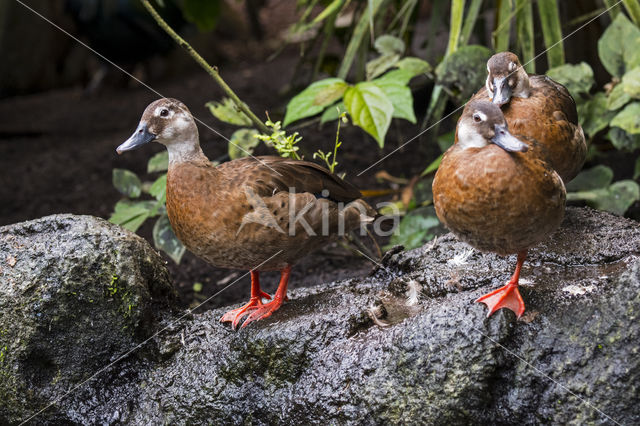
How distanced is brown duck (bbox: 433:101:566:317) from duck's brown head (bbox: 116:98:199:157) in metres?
1.02

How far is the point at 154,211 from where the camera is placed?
3.32 meters

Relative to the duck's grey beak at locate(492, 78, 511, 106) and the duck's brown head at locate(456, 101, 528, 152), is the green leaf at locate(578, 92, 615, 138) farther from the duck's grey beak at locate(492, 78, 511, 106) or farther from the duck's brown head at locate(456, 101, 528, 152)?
the duck's brown head at locate(456, 101, 528, 152)

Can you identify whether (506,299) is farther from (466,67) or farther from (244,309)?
(466,67)

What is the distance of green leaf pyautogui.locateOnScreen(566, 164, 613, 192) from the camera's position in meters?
3.46

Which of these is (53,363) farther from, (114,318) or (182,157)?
(182,157)

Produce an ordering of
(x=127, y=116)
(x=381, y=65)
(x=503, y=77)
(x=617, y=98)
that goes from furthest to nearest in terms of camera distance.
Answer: (x=127, y=116)
(x=381, y=65)
(x=617, y=98)
(x=503, y=77)

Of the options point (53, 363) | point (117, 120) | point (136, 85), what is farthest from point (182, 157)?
point (136, 85)

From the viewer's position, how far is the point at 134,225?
3.33 meters

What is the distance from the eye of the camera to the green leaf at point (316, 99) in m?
3.12

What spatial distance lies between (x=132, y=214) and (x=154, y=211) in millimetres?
120

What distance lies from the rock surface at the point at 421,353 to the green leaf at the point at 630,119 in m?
0.46

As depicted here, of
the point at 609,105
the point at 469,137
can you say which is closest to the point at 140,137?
the point at 469,137

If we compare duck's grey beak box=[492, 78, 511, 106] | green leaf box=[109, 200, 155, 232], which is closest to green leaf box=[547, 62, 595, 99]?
duck's grey beak box=[492, 78, 511, 106]

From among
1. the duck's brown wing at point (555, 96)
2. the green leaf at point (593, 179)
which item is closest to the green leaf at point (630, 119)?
the duck's brown wing at point (555, 96)
